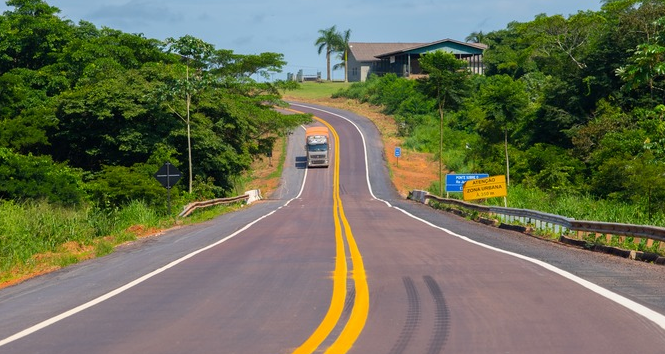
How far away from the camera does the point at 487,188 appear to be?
1313 inches

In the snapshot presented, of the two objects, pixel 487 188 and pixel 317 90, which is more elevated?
pixel 317 90

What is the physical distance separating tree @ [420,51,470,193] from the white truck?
12037mm

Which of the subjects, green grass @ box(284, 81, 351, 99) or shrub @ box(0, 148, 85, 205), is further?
green grass @ box(284, 81, 351, 99)

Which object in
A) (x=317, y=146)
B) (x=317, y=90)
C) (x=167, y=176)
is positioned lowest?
(x=167, y=176)

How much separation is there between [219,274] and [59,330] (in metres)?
4.57

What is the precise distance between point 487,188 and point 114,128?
30.6 metres

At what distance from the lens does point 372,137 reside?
9206 centimetres

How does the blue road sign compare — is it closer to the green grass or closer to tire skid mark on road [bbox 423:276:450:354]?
tire skid mark on road [bbox 423:276:450:354]

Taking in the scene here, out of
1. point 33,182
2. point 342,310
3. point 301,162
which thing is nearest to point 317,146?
point 301,162

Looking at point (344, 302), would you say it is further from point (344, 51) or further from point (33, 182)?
point (344, 51)

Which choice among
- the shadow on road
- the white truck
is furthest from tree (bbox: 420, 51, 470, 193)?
the shadow on road

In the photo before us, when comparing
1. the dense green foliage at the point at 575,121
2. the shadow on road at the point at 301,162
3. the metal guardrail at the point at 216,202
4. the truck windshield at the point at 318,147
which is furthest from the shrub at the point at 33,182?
the shadow on road at the point at 301,162

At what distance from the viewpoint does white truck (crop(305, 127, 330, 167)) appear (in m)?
77.1

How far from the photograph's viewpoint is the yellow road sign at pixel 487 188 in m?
32.2
